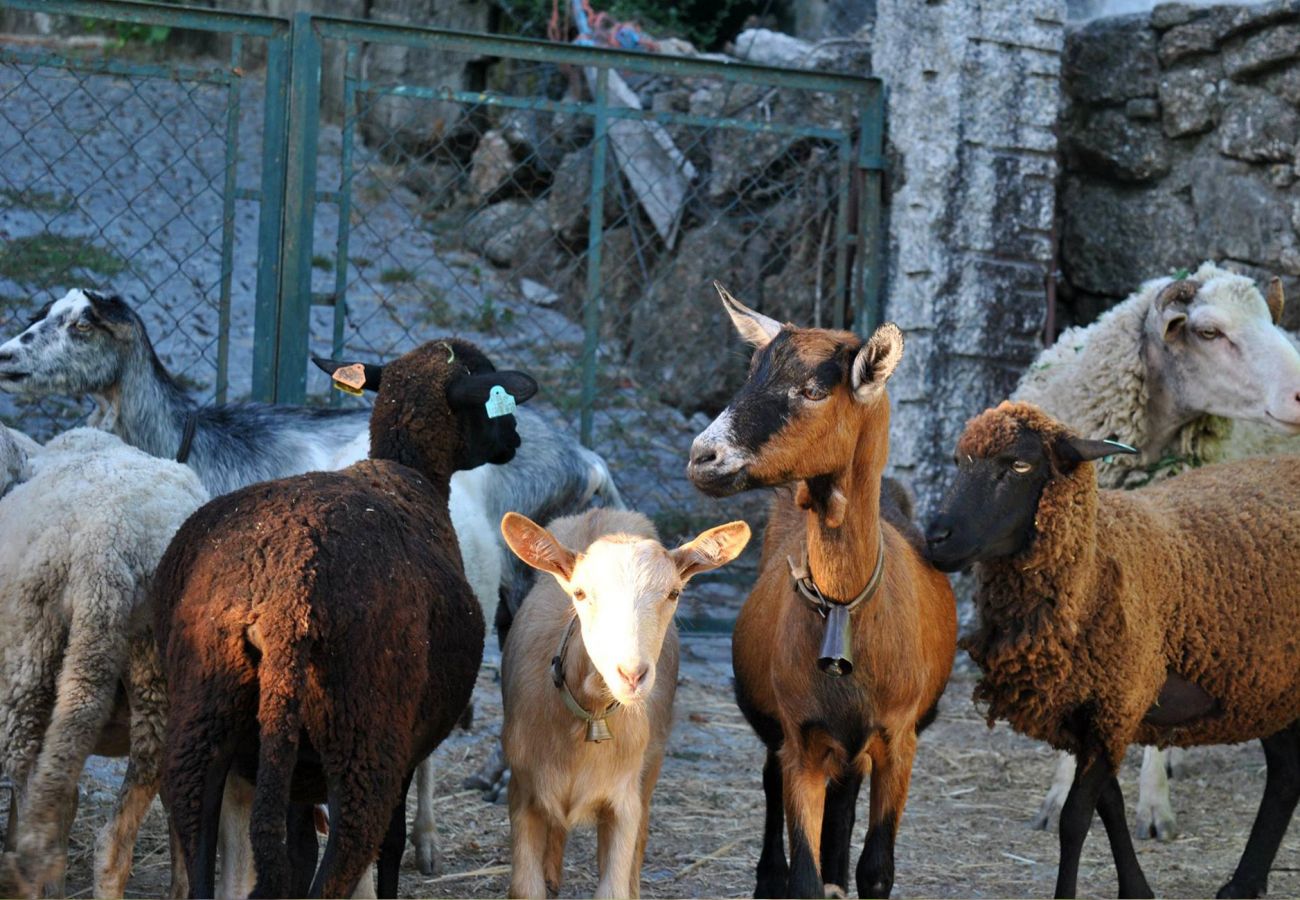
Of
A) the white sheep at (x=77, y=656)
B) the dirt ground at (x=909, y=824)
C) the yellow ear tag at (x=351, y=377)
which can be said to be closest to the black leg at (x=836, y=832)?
the dirt ground at (x=909, y=824)

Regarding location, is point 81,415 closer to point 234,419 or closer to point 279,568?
point 234,419

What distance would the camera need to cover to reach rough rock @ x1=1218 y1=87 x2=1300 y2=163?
24.6ft

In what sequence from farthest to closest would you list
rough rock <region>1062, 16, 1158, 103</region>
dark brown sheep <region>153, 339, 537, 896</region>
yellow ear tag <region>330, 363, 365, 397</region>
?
rough rock <region>1062, 16, 1158, 103</region> < yellow ear tag <region>330, 363, 365, 397</region> < dark brown sheep <region>153, 339, 537, 896</region>

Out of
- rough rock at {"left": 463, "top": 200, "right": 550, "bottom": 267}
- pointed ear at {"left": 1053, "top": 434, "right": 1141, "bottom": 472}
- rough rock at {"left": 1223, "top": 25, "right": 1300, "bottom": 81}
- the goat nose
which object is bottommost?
the goat nose

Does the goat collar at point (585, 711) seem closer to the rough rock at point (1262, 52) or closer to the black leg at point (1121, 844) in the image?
the black leg at point (1121, 844)

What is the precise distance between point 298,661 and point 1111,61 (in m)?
5.91

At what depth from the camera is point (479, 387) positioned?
5125mm

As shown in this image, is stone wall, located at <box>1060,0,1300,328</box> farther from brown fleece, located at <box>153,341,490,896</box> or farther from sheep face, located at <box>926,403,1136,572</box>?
brown fleece, located at <box>153,341,490,896</box>

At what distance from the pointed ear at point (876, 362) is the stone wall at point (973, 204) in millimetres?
3519

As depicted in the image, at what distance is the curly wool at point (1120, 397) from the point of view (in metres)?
6.56

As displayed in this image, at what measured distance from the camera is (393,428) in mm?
5082

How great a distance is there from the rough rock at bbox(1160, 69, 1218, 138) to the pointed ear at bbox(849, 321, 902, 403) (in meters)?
4.28

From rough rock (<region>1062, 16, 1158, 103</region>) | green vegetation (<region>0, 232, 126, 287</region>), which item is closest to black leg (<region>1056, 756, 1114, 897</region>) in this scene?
rough rock (<region>1062, 16, 1158, 103</region>)

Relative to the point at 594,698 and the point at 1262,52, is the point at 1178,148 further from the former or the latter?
the point at 594,698
